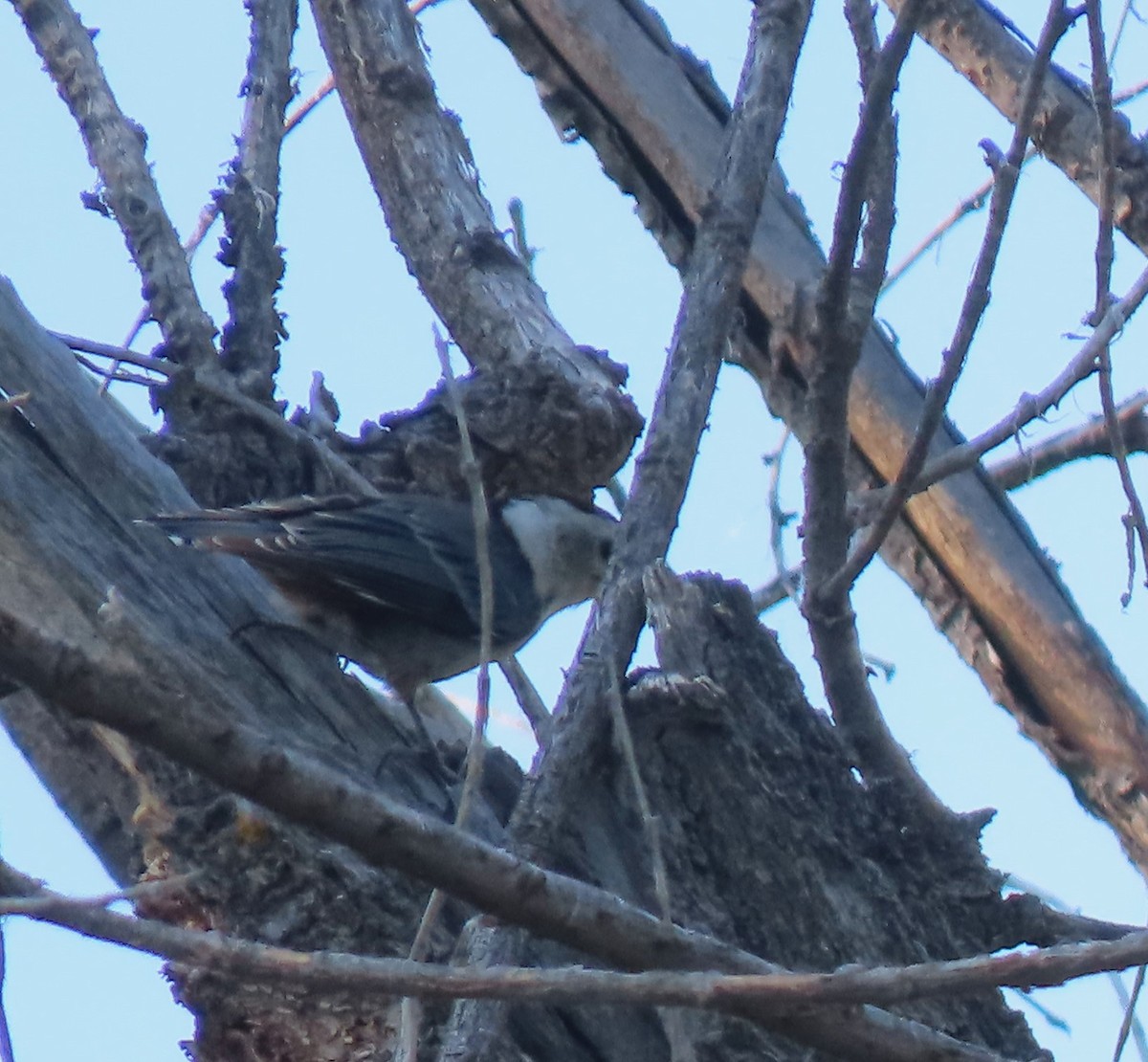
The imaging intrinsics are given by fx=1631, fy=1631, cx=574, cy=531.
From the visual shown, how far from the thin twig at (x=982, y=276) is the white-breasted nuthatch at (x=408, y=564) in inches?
43.9

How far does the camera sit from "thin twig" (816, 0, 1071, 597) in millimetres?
2291

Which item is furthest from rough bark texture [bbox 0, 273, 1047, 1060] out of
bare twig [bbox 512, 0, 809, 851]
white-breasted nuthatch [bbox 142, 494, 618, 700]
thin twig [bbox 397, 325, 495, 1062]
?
thin twig [bbox 397, 325, 495, 1062]

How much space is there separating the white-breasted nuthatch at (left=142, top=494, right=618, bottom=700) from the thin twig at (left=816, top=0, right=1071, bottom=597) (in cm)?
112

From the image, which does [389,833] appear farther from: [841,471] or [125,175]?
[125,175]

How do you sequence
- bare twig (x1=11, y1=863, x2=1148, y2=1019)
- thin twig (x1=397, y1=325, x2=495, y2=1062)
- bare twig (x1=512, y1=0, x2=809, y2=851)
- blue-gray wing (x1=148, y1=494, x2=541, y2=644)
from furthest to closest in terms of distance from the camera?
1. blue-gray wing (x1=148, y1=494, x2=541, y2=644)
2. bare twig (x1=512, y1=0, x2=809, y2=851)
3. thin twig (x1=397, y1=325, x2=495, y2=1062)
4. bare twig (x1=11, y1=863, x2=1148, y2=1019)

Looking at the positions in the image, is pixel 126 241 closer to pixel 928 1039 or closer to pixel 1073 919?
pixel 1073 919

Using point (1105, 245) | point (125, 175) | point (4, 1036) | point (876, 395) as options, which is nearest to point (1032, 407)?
point (1105, 245)

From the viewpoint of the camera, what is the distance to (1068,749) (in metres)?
3.29

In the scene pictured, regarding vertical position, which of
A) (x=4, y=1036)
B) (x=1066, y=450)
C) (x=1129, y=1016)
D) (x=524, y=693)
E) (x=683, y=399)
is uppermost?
(x=1066, y=450)

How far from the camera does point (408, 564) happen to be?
3691 millimetres

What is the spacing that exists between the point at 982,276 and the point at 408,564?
174 centimetres

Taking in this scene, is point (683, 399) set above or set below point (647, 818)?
above

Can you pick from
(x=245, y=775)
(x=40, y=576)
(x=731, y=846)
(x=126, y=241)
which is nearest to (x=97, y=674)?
(x=245, y=775)

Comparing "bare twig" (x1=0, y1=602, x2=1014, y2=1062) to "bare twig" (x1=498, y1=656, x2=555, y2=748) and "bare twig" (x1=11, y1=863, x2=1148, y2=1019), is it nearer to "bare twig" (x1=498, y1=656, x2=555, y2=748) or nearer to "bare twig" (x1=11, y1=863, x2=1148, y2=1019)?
"bare twig" (x1=11, y1=863, x2=1148, y2=1019)
